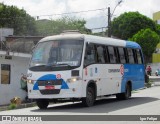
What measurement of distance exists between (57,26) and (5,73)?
49459 mm

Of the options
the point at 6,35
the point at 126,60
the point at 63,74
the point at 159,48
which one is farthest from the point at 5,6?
the point at 63,74

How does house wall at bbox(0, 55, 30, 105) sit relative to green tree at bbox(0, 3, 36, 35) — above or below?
below

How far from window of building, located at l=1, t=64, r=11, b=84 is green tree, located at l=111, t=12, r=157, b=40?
210 ft

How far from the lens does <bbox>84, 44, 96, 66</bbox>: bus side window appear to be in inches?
703

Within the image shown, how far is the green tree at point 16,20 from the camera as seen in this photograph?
6944cm

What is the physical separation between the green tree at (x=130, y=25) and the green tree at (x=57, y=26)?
33.8ft

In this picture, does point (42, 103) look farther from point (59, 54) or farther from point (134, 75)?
point (134, 75)

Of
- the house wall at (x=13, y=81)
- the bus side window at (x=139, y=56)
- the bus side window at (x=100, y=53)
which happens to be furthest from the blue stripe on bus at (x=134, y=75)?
the house wall at (x=13, y=81)

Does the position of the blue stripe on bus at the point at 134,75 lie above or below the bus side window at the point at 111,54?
below

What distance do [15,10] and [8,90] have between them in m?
44.7

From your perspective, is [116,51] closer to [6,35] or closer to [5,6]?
[6,35]

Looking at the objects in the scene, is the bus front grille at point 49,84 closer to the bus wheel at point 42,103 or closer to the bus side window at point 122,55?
the bus wheel at point 42,103

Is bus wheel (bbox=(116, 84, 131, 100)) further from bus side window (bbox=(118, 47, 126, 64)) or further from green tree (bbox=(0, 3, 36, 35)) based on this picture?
green tree (bbox=(0, 3, 36, 35))

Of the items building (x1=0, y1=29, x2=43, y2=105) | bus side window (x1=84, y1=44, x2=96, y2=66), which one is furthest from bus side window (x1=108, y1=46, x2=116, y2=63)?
building (x1=0, y1=29, x2=43, y2=105)
